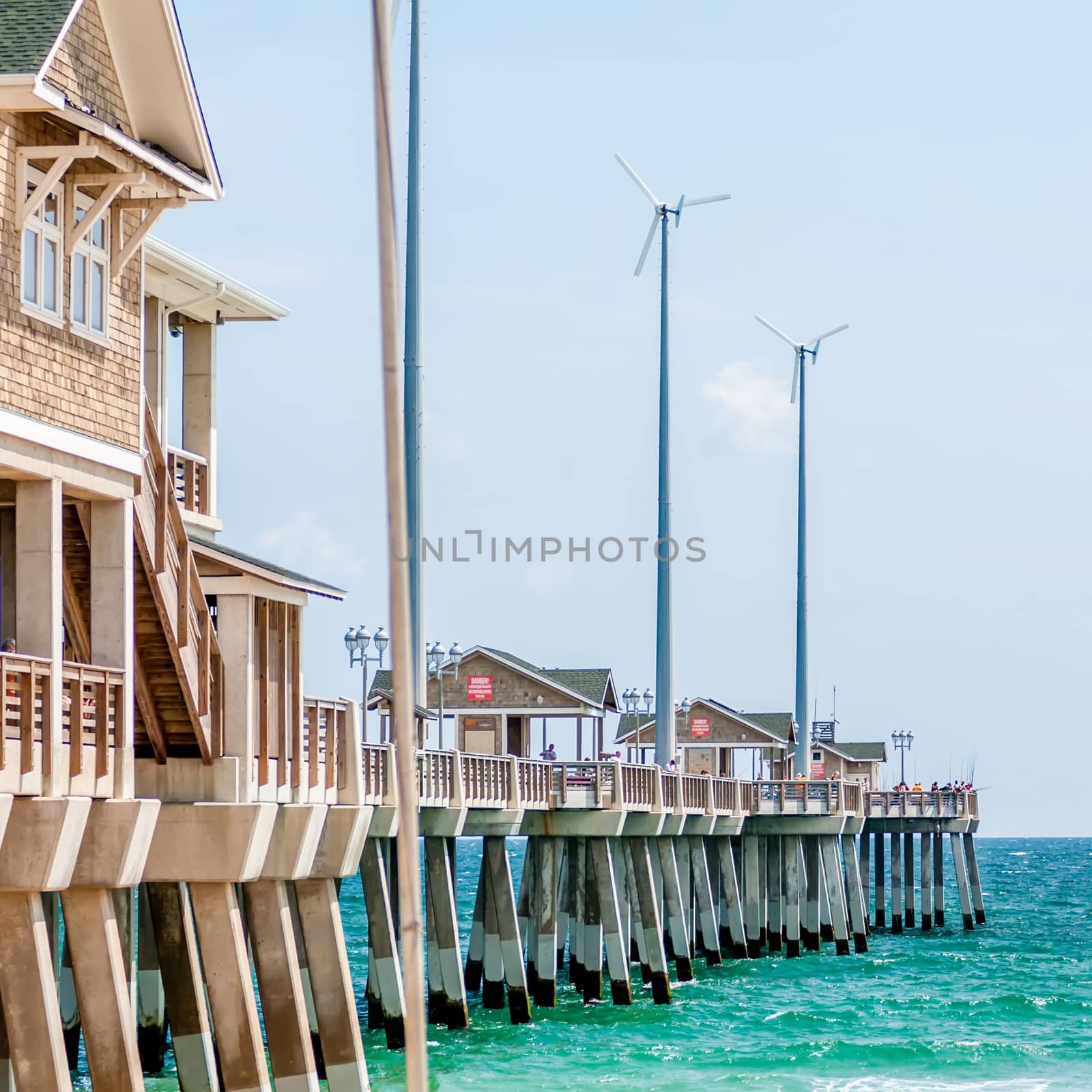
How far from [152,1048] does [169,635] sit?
41.0ft

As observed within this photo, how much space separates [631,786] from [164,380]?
1841cm

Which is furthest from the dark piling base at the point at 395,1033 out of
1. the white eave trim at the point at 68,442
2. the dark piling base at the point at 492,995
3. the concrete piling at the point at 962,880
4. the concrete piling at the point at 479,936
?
the concrete piling at the point at 962,880

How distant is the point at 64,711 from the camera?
55.9ft

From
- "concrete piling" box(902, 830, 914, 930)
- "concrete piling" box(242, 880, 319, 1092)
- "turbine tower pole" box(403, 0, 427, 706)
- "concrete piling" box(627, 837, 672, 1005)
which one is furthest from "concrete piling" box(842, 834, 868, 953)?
"concrete piling" box(242, 880, 319, 1092)

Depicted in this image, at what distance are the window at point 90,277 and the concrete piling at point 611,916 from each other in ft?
70.0

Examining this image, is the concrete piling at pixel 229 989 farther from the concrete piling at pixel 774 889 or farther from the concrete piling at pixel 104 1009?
the concrete piling at pixel 774 889

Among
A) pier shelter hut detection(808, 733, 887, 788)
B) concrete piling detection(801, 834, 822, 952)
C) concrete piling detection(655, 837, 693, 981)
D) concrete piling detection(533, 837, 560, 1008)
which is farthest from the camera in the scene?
pier shelter hut detection(808, 733, 887, 788)

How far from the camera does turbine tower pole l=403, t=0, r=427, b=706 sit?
31.7m

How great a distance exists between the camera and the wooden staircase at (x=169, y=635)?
62.7ft

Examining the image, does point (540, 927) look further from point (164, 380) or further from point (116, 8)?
point (116, 8)

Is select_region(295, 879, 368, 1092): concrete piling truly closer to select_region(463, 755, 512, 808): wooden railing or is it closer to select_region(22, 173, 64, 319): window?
select_region(22, 173, 64, 319): window

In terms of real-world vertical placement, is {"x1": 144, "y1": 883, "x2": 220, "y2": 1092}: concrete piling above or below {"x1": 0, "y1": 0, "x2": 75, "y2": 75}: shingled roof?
below

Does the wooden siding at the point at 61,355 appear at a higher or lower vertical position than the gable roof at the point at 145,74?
lower

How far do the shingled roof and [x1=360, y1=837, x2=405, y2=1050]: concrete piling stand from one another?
15.8m
